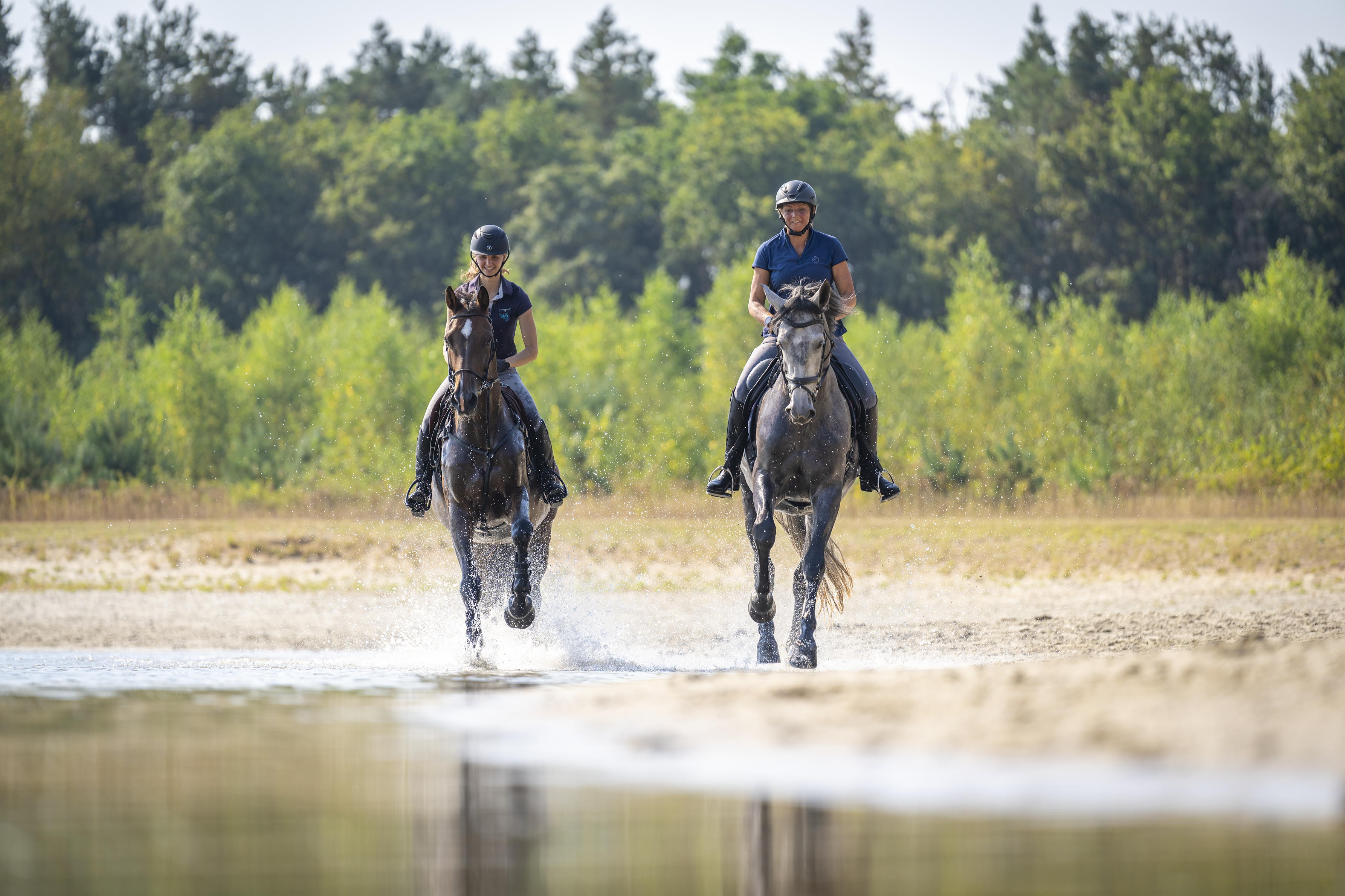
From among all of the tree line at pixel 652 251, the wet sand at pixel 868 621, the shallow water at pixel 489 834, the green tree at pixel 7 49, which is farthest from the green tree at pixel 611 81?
the shallow water at pixel 489 834

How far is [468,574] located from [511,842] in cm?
784

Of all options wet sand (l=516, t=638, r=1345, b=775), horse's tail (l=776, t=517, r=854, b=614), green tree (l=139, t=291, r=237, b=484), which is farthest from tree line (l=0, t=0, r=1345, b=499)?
wet sand (l=516, t=638, r=1345, b=775)

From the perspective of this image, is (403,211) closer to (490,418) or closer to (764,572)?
(490,418)

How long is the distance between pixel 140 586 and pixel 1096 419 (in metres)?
29.7

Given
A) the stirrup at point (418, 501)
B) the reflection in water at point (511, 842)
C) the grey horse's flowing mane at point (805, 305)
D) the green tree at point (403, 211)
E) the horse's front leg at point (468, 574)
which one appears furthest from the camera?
the green tree at point (403, 211)

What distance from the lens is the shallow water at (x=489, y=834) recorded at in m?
5.07

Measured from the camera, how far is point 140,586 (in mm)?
22250

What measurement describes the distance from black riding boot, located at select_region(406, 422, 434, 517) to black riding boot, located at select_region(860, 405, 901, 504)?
11.4 ft

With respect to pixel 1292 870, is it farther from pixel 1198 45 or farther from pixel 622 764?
pixel 1198 45

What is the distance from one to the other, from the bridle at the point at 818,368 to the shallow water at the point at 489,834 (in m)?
4.95

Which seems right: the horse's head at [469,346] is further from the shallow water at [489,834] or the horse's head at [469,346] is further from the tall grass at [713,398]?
the tall grass at [713,398]

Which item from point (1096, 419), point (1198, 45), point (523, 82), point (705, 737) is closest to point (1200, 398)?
point (1096, 419)

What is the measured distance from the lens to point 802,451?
13.0 m

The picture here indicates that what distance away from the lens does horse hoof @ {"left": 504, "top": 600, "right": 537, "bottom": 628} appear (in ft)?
44.5
